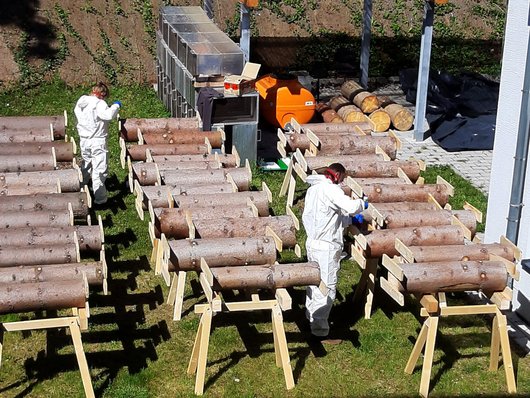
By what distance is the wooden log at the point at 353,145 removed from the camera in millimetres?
13570

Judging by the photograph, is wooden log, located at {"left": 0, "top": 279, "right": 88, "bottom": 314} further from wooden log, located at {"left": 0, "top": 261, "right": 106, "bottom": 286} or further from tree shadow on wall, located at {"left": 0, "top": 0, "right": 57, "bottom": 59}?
tree shadow on wall, located at {"left": 0, "top": 0, "right": 57, "bottom": 59}

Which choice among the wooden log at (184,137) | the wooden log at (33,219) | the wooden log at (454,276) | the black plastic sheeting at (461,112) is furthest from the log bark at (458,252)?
the black plastic sheeting at (461,112)

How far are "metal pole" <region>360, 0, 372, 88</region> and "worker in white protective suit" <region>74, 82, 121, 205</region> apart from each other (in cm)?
763

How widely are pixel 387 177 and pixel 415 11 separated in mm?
13022

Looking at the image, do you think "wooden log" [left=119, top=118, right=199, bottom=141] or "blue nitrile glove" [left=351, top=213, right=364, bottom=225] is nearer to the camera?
"blue nitrile glove" [left=351, top=213, right=364, bottom=225]

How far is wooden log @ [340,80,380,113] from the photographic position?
736 inches

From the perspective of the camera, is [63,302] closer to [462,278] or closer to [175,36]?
[462,278]

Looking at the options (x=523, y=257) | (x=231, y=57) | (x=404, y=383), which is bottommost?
(x=404, y=383)

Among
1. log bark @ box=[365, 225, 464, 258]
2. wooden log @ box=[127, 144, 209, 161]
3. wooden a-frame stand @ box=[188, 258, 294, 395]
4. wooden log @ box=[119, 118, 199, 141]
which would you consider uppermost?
wooden log @ box=[119, 118, 199, 141]

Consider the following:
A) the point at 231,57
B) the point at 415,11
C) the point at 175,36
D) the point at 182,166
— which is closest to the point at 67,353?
the point at 182,166

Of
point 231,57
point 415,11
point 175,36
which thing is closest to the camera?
point 231,57

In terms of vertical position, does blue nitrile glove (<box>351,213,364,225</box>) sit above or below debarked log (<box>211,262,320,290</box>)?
above

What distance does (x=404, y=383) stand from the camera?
32.4 feet

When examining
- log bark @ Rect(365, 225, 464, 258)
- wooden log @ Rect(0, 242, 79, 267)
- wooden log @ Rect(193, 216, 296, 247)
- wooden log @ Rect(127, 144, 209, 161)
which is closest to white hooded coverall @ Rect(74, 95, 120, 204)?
wooden log @ Rect(127, 144, 209, 161)
